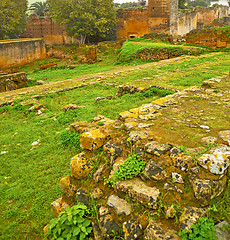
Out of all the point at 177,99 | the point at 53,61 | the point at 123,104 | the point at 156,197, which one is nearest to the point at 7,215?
the point at 156,197

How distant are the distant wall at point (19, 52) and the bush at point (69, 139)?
12654 millimetres

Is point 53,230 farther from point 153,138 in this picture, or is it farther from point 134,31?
point 134,31

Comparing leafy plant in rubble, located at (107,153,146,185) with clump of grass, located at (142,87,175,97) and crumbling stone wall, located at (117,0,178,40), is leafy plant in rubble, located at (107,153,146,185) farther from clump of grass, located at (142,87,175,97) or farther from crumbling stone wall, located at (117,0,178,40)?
crumbling stone wall, located at (117,0,178,40)

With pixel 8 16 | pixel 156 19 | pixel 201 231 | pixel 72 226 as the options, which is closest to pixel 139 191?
pixel 201 231

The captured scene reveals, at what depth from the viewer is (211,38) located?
12.4 meters

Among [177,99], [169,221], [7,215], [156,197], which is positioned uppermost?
[177,99]

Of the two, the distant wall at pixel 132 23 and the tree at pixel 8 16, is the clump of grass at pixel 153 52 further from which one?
the distant wall at pixel 132 23

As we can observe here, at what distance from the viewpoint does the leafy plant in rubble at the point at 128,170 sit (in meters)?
2.30

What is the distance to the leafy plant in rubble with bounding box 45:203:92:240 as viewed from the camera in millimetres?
2102

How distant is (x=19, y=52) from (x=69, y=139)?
1348cm

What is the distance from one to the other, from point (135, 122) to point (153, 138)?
59 cm

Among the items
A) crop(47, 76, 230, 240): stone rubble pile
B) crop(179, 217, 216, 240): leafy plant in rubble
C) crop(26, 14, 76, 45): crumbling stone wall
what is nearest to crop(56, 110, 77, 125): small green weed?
crop(47, 76, 230, 240): stone rubble pile

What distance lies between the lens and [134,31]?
2752 centimetres

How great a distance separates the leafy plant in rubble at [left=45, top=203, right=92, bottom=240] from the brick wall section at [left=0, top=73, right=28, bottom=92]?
8540 millimetres
